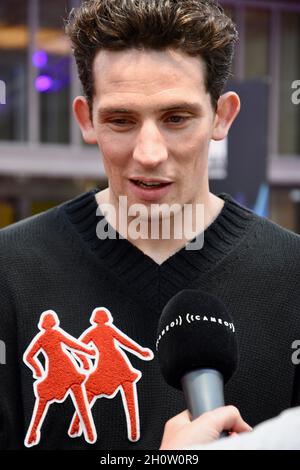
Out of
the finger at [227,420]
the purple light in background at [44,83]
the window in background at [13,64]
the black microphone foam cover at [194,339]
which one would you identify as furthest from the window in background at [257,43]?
the finger at [227,420]

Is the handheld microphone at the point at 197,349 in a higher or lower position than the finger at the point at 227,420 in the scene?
higher

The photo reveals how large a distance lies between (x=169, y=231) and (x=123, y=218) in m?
0.14

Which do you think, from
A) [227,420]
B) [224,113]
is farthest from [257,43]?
[227,420]

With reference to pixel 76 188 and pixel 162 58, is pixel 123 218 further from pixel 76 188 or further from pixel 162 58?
pixel 76 188

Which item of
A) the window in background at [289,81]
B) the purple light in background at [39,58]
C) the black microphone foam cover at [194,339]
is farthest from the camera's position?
the window in background at [289,81]

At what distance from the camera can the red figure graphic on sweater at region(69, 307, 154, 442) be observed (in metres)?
2.44

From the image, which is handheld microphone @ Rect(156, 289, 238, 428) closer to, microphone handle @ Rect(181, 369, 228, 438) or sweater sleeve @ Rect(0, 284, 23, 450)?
microphone handle @ Rect(181, 369, 228, 438)

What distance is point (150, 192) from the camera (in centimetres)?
242

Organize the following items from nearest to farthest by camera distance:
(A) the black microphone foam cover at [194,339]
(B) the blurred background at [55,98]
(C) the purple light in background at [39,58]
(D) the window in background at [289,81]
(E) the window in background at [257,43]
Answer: (A) the black microphone foam cover at [194,339] → (B) the blurred background at [55,98] → (C) the purple light in background at [39,58] → (E) the window in background at [257,43] → (D) the window in background at [289,81]

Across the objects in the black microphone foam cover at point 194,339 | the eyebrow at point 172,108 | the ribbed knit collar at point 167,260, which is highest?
the eyebrow at point 172,108

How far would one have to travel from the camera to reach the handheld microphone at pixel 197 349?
1.71 metres

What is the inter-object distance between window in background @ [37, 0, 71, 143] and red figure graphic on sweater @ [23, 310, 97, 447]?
8.88 meters

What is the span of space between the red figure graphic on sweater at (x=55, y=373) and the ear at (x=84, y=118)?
0.52m

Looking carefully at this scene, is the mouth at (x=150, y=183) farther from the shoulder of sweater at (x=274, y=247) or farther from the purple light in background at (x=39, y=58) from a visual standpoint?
the purple light in background at (x=39, y=58)
